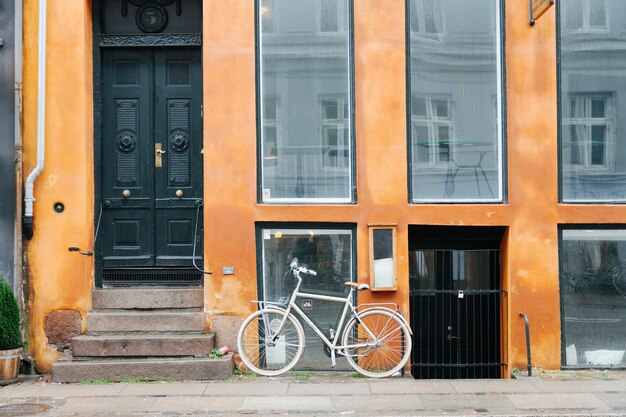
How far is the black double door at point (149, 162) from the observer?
1054 cm

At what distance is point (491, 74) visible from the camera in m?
10.2

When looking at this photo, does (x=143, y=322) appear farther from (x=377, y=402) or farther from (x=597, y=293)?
(x=597, y=293)

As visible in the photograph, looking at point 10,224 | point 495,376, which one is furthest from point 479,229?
point 10,224

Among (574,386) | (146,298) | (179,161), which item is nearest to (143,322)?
(146,298)

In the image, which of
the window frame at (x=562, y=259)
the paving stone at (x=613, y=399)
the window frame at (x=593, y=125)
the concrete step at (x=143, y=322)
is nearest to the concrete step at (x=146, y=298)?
the concrete step at (x=143, y=322)

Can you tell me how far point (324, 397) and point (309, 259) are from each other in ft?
6.96

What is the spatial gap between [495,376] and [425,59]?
4.36 metres

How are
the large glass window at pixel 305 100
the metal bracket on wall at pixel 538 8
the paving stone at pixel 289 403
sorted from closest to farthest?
1. the paving stone at pixel 289 403
2. the metal bracket on wall at pixel 538 8
3. the large glass window at pixel 305 100

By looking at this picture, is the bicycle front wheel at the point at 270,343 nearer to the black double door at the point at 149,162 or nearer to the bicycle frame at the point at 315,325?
the bicycle frame at the point at 315,325

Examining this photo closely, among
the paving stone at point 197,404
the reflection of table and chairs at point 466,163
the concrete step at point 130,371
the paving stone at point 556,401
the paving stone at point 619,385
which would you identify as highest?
the reflection of table and chairs at point 466,163

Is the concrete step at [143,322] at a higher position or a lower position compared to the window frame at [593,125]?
lower

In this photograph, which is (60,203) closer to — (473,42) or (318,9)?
(318,9)

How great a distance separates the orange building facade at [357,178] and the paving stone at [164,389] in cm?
103

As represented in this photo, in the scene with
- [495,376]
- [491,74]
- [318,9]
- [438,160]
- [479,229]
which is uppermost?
[318,9]
